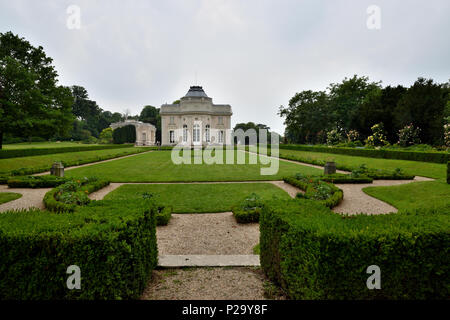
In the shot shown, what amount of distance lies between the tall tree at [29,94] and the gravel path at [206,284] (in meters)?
19.4

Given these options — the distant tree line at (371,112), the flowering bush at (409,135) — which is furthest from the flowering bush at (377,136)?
the flowering bush at (409,135)

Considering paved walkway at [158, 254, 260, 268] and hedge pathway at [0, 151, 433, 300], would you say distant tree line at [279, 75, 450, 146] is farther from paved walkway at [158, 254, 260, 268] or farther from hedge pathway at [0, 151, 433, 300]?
paved walkway at [158, 254, 260, 268]

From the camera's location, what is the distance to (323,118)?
1593 inches

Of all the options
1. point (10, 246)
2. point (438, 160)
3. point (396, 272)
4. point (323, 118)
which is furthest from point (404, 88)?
point (10, 246)

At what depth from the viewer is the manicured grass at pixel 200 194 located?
268 inches

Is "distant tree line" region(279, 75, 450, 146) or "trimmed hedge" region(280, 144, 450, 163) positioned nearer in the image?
"trimmed hedge" region(280, 144, 450, 163)

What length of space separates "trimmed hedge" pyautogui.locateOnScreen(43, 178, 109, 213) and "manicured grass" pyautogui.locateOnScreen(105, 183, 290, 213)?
29.3 inches

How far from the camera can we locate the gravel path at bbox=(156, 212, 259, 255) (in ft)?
14.1

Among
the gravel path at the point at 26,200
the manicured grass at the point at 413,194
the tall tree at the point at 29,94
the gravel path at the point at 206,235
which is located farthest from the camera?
the tall tree at the point at 29,94

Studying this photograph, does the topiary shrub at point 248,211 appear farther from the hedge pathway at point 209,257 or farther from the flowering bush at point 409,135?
the flowering bush at point 409,135

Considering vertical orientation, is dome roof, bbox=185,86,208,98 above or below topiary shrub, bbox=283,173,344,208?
above

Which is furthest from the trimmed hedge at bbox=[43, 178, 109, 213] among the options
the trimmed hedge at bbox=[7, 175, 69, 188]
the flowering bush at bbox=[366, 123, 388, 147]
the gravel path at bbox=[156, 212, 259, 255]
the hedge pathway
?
the flowering bush at bbox=[366, 123, 388, 147]
